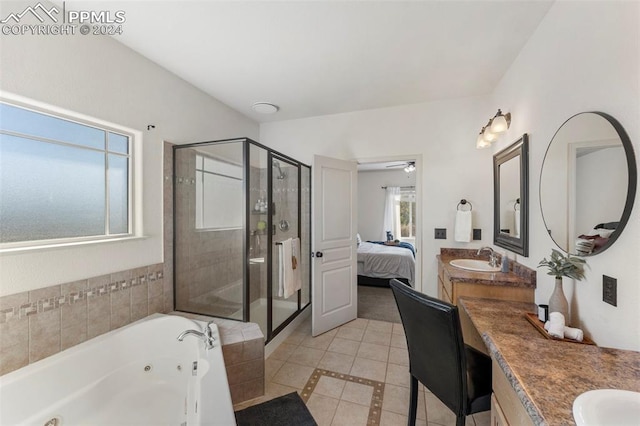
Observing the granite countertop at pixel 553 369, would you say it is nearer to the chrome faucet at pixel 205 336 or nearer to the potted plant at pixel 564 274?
the potted plant at pixel 564 274

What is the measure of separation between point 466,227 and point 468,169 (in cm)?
65

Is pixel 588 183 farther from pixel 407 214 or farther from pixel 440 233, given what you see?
pixel 407 214

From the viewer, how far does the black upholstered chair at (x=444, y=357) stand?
115 cm

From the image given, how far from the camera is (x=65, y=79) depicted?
161cm

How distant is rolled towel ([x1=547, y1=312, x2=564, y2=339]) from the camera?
1.15 metres

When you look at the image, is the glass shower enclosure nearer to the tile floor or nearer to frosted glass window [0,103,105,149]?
the tile floor

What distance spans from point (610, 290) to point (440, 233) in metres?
1.84

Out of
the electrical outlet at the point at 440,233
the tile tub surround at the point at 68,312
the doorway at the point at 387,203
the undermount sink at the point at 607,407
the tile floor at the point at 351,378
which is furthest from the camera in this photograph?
the doorway at the point at 387,203

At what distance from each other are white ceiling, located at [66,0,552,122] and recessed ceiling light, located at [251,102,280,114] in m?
0.21

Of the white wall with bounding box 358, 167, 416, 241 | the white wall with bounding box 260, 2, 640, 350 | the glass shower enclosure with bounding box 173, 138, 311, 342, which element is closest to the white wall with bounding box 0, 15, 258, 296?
the glass shower enclosure with bounding box 173, 138, 311, 342

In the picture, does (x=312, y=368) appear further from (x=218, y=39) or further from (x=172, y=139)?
(x=218, y=39)

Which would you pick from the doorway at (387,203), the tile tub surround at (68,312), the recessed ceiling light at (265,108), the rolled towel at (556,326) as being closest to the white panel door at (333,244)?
the recessed ceiling light at (265,108)

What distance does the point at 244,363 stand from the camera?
1861 millimetres

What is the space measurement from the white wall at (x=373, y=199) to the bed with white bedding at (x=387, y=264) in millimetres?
2393
